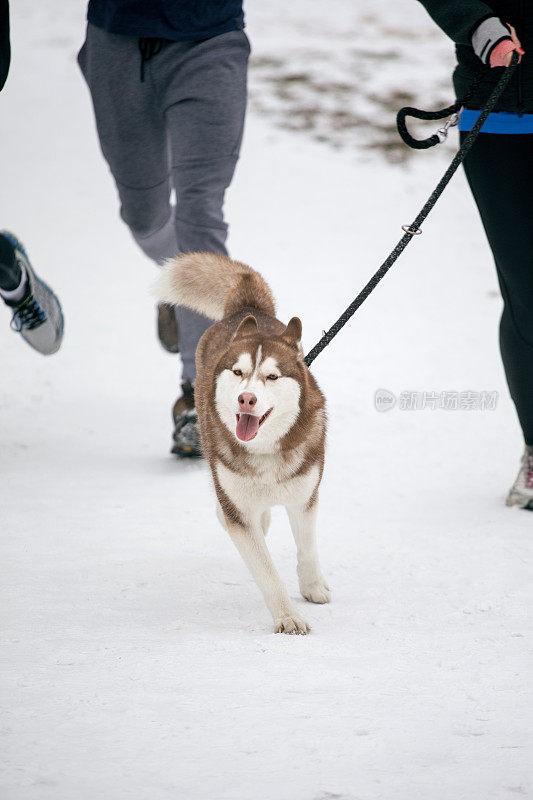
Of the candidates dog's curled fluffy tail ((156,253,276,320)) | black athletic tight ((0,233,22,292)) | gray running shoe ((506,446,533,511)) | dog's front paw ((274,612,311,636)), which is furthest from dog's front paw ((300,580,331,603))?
black athletic tight ((0,233,22,292))

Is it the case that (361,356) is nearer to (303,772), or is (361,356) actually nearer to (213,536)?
(213,536)

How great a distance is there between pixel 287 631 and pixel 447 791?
2.27ft

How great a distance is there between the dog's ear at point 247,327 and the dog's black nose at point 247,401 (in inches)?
11.7

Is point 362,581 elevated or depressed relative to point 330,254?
elevated

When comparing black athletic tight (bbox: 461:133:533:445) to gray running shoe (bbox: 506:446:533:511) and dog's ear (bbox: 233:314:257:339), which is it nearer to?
gray running shoe (bbox: 506:446:533:511)

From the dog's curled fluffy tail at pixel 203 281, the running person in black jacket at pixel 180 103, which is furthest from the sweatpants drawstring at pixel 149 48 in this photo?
the dog's curled fluffy tail at pixel 203 281

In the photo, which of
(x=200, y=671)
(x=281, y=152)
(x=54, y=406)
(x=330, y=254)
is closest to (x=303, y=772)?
(x=200, y=671)

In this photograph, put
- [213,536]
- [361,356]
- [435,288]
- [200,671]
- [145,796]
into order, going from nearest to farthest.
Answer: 1. [145,796]
2. [200,671]
3. [213,536]
4. [361,356]
5. [435,288]

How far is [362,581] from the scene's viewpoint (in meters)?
2.48

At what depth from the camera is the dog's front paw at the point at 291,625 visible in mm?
2061

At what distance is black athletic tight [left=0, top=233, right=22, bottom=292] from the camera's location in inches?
121

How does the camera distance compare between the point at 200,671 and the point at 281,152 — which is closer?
the point at 200,671

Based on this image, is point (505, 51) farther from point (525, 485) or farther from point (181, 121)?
point (525, 485)

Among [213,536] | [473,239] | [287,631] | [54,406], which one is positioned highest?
[287,631]
